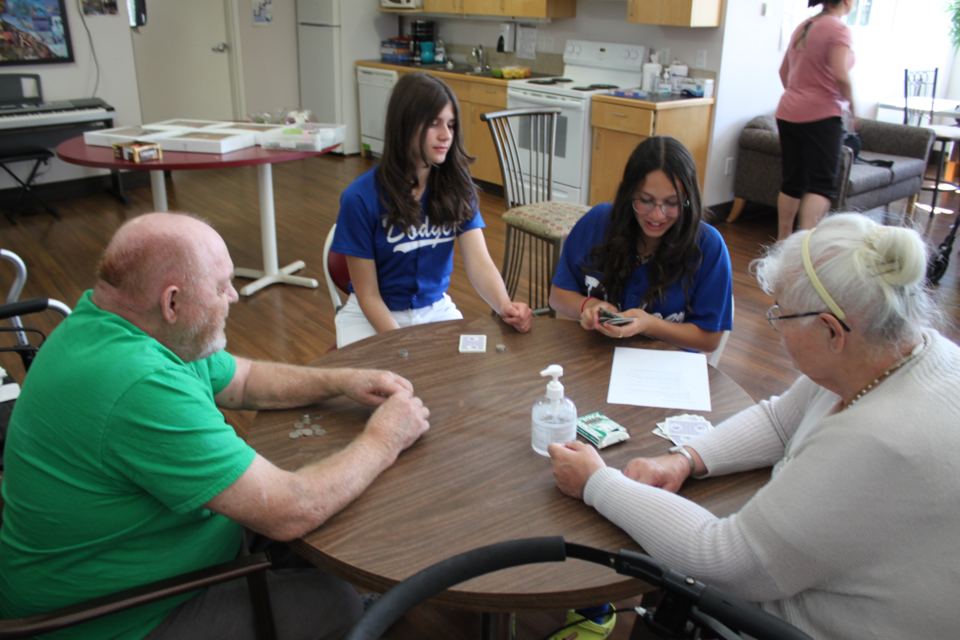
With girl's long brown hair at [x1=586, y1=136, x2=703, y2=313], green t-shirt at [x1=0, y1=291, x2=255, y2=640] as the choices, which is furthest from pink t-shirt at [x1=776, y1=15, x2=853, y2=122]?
green t-shirt at [x1=0, y1=291, x2=255, y2=640]

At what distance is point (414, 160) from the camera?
81.1 inches

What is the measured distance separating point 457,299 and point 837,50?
2.53m

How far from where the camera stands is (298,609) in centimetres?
126

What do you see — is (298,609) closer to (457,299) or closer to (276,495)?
(276,495)

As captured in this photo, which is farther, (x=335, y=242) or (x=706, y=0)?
(x=706, y=0)

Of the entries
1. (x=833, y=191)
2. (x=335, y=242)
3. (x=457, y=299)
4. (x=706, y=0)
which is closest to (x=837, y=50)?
(x=833, y=191)

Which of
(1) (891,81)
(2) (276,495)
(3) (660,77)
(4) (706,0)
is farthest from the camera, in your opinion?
(1) (891,81)

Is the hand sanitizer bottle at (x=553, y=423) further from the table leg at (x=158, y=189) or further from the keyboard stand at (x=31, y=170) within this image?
the keyboard stand at (x=31, y=170)

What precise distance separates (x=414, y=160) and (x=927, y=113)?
584 cm

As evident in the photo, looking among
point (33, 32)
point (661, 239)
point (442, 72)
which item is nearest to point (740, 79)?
point (442, 72)

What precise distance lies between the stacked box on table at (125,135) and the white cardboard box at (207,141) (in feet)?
0.26

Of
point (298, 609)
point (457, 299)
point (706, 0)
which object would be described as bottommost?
point (457, 299)

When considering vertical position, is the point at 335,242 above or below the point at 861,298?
below

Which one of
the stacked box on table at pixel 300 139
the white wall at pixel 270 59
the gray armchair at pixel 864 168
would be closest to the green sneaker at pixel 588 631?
the stacked box on table at pixel 300 139
